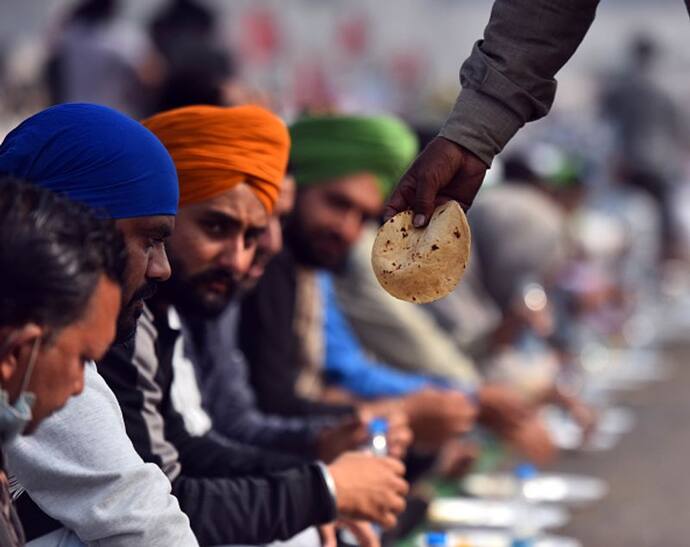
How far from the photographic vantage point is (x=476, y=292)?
285 inches

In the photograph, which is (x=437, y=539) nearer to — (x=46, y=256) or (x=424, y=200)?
(x=424, y=200)

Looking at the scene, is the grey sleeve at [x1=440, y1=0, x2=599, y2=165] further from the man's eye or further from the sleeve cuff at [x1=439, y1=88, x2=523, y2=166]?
the man's eye

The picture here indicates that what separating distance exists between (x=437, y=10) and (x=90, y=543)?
2427 cm

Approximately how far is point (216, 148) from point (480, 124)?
767 mm

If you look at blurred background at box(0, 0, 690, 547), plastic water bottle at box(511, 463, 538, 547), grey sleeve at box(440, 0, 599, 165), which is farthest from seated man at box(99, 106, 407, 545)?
plastic water bottle at box(511, 463, 538, 547)

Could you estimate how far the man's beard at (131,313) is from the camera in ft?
8.74

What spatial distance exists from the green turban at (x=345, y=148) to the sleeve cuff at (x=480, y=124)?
196 centimetres

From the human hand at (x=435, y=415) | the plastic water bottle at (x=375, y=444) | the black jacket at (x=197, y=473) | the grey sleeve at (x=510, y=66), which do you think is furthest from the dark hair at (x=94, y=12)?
the grey sleeve at (x=510, y=66)

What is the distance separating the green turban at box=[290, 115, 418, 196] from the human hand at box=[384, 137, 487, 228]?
6.48 ft

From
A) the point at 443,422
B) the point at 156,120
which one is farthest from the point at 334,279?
the point at 156,120

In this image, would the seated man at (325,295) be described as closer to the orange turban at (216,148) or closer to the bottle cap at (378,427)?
the bottle cap at (378,427)

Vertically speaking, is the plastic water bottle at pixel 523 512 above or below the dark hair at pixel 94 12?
below

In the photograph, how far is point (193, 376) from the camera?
345 centimetres

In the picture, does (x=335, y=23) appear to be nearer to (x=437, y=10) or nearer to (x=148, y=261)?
(x=437, y=10)
